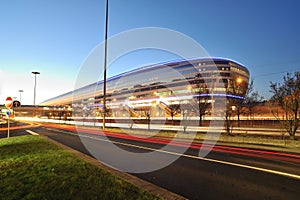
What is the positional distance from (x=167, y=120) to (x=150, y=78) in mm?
53590

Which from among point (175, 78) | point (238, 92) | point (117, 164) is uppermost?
point (175, 78)

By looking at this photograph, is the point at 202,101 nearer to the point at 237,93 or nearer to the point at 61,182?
the point at 237,93

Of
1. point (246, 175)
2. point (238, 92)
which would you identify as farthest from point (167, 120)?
point (246, 175)

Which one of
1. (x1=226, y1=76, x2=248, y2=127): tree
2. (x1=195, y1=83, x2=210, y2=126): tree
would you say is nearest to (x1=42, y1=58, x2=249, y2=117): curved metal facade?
(x1=195, y1=83, x2=210, y2=126): tree

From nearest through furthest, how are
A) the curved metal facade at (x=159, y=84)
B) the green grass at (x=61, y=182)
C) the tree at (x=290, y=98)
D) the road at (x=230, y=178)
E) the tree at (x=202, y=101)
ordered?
the green grass at (x=61, y=182) < the road at (x=230, y=178) < the tree at (x=290, y=98) < the tree at (x=202, y=101) < the curved metal facade at (x=159, y=84)

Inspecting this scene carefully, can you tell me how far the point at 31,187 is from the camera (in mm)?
5035

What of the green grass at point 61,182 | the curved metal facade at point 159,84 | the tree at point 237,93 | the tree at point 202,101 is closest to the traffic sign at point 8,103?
the green grass at point 61,182

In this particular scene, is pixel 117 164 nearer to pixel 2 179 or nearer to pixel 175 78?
pixel 2 179

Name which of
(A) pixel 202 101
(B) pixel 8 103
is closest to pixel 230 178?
(B) pixel 8 103

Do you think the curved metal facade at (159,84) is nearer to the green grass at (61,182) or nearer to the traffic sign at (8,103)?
the traffic sign at (8,103)

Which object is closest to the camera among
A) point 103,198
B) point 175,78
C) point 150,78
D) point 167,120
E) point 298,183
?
point 103,198

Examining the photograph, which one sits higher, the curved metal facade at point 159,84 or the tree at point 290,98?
the curved metal facade at point 159,84

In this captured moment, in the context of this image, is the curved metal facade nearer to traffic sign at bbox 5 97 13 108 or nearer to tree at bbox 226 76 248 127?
tree at bbox 226 76 248 127

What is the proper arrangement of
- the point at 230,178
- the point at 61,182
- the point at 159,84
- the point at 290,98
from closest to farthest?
the point at 61,182
the point at 230,178
the point at 290,98
the point at 159,84
